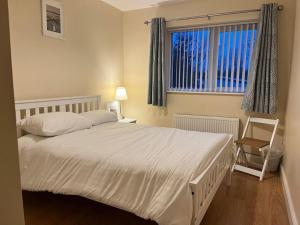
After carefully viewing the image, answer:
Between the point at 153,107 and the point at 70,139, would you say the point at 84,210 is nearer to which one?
the point at 70,139

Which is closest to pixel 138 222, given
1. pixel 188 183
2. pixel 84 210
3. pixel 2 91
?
pixel 84 210

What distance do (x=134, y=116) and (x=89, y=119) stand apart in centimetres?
152

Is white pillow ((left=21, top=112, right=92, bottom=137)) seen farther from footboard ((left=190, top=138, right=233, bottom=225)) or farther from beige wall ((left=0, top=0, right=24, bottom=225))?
beige wall ((left=0, top=0, right=24, bottom=225))

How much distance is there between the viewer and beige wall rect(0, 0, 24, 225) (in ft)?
1.92

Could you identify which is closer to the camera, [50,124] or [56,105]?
[50,124]

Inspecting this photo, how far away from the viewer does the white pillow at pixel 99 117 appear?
277 cm

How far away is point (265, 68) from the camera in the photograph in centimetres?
295

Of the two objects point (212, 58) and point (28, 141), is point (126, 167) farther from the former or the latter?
point (212, 58)

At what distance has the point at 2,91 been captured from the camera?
1.94 feet

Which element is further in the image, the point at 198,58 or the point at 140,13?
the point at 140,13

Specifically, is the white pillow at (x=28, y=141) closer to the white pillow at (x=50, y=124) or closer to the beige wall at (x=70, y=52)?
the white pillow at (x=50, y=124)

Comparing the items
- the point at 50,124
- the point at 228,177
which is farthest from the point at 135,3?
the point at 228,177

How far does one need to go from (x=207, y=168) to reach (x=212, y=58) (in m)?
2.31

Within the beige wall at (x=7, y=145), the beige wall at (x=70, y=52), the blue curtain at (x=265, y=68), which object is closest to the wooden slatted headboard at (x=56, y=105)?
the beige wall at (x=70, y=52)
